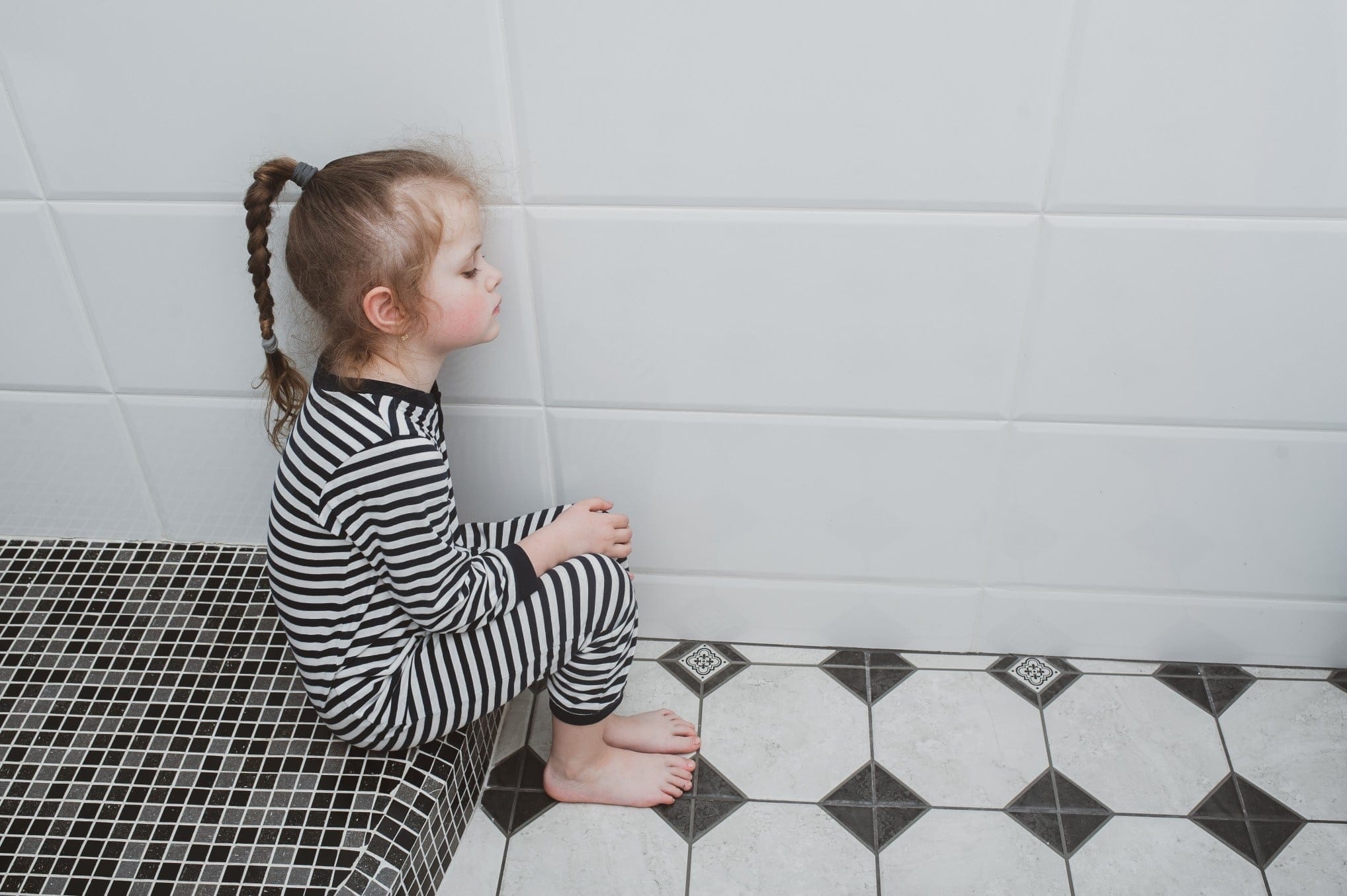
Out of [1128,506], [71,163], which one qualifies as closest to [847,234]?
[1128,506]

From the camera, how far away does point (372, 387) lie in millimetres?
1017

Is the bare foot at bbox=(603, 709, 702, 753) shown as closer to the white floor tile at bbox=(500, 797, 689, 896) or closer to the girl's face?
the white floor tile at bbox=(500, 797, 689, 896)

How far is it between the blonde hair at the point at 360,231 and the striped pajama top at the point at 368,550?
59 millimetres

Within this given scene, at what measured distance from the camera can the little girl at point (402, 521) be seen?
968 millimetres

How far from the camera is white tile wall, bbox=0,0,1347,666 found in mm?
990

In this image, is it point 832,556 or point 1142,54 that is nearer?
point 1142,54

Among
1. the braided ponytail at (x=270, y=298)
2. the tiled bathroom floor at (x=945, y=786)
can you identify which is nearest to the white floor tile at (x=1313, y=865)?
the tiled bathroom floor at (x=945, y=786)

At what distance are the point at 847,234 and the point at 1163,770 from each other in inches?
31.0

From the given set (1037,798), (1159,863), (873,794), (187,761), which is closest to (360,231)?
(187,761)

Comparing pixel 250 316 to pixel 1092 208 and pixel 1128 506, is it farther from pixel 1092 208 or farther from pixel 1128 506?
pixel 1128 506

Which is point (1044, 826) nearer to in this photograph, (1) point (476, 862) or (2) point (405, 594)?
(1) point (476, 862)

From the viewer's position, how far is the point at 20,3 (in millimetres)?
1034

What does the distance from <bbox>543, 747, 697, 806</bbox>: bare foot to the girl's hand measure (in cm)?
27

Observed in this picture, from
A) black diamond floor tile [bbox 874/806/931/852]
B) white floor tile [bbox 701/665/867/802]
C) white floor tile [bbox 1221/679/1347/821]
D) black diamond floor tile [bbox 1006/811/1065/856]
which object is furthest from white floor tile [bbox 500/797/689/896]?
white floor tile [bbox 1221/679/1347/821]
